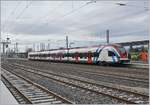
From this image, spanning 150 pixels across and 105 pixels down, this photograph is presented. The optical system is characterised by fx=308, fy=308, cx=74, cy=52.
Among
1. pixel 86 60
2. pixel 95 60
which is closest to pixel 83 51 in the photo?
pixel 86 60

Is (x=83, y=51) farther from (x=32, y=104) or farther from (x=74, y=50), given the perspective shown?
(x=32, y=104)

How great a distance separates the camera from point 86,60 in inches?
1773

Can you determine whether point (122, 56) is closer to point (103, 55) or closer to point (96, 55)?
point (103, 55)

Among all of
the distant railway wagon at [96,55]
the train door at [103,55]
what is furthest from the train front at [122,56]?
the train door at [103,55]

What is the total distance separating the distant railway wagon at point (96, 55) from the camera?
3669 centimetres

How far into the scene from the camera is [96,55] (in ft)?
136

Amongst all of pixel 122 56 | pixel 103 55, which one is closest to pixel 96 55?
pixel 103 55

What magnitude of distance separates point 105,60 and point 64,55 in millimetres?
18030

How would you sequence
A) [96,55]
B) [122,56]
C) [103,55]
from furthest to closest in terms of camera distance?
[96,55] → [103,55] → [122,56]

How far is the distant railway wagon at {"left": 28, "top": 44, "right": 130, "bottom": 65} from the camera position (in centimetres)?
3669

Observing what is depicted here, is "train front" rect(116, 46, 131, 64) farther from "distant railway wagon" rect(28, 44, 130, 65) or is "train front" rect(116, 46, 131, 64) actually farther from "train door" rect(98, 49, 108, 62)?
"train door" rect(98, 49, 108, 62)

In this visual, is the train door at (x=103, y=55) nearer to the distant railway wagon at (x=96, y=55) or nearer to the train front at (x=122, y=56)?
the distant railway wagon at (x=96, y=55)

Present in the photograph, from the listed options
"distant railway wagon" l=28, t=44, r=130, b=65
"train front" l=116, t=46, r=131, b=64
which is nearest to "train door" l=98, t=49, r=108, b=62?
"distant railway wagon" l=28, t=44, r=130, b=65

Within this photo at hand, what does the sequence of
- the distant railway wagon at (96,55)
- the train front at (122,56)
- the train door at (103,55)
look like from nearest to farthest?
the train front at (122,56), the distant railway wagon at (96,55), the train door at (103,55)
